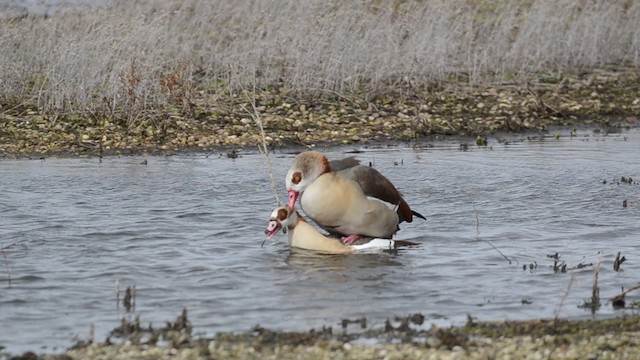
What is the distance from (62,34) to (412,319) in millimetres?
10912

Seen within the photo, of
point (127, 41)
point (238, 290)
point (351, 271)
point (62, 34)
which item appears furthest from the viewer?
point (62, 34)

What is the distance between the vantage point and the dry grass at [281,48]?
16.5 metres

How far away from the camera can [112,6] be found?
68.9ft

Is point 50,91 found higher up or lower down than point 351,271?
higher up

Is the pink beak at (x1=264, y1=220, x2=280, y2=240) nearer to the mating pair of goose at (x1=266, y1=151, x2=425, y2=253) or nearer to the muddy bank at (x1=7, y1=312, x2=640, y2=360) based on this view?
the mating pair of goose at (x1=266, y1=151, x2=425, y2=253)

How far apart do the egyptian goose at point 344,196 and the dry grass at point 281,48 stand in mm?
6341

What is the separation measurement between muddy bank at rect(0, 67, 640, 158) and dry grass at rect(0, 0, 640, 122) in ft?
0.65

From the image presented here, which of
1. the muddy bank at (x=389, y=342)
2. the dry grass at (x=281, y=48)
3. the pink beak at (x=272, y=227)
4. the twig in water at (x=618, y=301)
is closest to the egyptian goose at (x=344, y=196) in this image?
the pink beak at (x=272, y=227)

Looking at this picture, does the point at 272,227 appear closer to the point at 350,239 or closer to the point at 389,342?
the point at 350,239

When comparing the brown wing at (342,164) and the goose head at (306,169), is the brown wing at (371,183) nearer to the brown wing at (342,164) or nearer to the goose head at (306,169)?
the brown wing at (342,164)

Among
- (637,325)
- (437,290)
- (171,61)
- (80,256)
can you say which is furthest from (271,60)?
(637,325)

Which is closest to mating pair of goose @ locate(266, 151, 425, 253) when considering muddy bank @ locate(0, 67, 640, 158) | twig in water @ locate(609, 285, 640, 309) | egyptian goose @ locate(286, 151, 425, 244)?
egyptian goose @ locate(286, 151, 425, 244)

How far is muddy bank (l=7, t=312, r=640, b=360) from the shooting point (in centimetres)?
689

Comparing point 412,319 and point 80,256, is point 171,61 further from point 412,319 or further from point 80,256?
point 412,319
